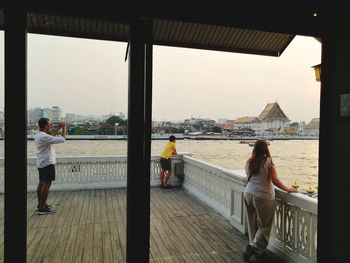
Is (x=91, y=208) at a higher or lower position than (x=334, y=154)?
lower

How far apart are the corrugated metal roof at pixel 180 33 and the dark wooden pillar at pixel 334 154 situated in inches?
21.0

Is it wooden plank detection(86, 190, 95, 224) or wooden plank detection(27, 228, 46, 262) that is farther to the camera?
wooden plank detection(86, 190, 95, 224)

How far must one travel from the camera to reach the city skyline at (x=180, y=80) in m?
1.78

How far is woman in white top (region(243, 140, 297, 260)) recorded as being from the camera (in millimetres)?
2857

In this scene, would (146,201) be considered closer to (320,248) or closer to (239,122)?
(239,122)

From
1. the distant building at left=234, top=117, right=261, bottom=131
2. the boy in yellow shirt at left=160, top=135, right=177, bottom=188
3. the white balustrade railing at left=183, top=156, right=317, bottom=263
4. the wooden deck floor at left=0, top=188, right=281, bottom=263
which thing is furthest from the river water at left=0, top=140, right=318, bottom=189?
the boy in yellow shirt at left=160, top=135, right=177, bottom=188

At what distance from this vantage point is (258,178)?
288cm

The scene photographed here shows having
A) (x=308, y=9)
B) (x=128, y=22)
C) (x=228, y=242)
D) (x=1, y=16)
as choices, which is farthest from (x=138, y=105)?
(x=228, y=242)

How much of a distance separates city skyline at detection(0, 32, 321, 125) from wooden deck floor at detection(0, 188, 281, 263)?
2.54 feet

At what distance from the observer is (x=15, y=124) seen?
1572 millimetres

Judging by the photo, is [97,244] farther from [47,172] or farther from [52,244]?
[47,172]

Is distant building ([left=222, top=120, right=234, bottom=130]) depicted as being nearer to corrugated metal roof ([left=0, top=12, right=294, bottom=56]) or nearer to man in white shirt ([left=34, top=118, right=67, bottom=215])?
corrugated metal roof ([left=0, top=12, right=294, bottom=56])

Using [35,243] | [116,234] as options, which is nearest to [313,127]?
[116,234]

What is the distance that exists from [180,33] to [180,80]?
1.92ft
